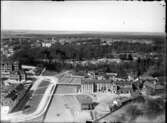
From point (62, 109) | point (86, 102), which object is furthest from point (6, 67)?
point (86, 102)

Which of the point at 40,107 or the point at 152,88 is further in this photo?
the point at 152,88

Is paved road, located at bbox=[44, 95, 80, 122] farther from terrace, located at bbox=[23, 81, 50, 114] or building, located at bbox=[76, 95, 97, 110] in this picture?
terrace, located at bbox=[23, 81, 50, 114]

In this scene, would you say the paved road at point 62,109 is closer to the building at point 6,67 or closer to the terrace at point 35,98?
the terrace at point 35,98

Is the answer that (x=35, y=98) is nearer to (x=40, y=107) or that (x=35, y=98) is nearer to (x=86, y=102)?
(x=40, y=107)

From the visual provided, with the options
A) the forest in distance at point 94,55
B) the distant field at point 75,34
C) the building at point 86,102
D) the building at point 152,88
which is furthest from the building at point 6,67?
the building at point 152,88

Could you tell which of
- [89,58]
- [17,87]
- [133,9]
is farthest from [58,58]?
[133,9]

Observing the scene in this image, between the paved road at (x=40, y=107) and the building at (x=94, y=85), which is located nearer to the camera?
the paved road at (x=40, y=107)

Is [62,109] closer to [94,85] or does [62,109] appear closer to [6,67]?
Result: [94,85]

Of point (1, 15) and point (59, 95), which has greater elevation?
point (1, 15)

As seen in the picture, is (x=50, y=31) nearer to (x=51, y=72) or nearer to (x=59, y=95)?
(x=51, y=72)

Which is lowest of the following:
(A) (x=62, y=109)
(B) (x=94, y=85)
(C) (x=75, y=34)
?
(A) (x=62, y=109)

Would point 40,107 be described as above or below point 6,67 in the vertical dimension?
below
